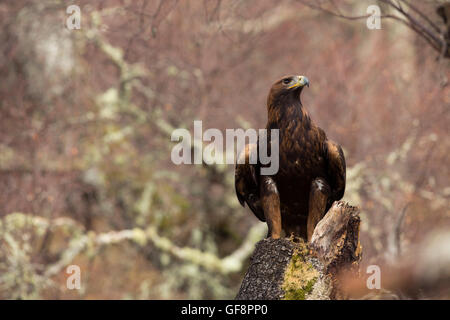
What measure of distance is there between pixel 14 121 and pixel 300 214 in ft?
21.1

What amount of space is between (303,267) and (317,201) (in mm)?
663

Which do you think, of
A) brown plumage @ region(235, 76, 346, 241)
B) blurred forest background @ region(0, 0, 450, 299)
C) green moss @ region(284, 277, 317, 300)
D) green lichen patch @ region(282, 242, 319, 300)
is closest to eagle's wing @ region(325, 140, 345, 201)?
brown plumage @ region(235, 76, 346, 241)

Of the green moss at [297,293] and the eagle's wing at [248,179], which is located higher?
the eagle's wing at [248,179]

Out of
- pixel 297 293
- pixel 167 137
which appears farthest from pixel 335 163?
pixel 167 137

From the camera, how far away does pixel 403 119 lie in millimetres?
8945

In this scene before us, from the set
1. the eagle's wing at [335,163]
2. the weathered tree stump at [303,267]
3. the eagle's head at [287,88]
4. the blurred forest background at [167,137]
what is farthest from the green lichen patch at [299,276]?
the blurred forest background at [167,137]

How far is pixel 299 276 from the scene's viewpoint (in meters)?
2.92

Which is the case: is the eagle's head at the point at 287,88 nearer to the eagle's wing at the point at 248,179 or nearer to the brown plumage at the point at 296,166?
the brown plumage at the point at 296,166

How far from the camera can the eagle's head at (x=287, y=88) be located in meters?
3.38

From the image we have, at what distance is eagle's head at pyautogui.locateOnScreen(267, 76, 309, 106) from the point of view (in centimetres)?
→ 338

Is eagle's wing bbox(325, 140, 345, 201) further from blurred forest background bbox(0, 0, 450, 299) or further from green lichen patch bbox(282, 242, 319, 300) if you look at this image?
blurred forest background bbox(0, 0, 450, 299)

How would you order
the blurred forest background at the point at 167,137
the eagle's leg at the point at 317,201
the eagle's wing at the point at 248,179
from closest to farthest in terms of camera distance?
1. the eagle's leg at the point at 317,201
2. the eagle's wing at the point at 248,179
3. the blurred forest background at the point at 167,137

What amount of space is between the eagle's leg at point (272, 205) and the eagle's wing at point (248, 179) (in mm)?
195
